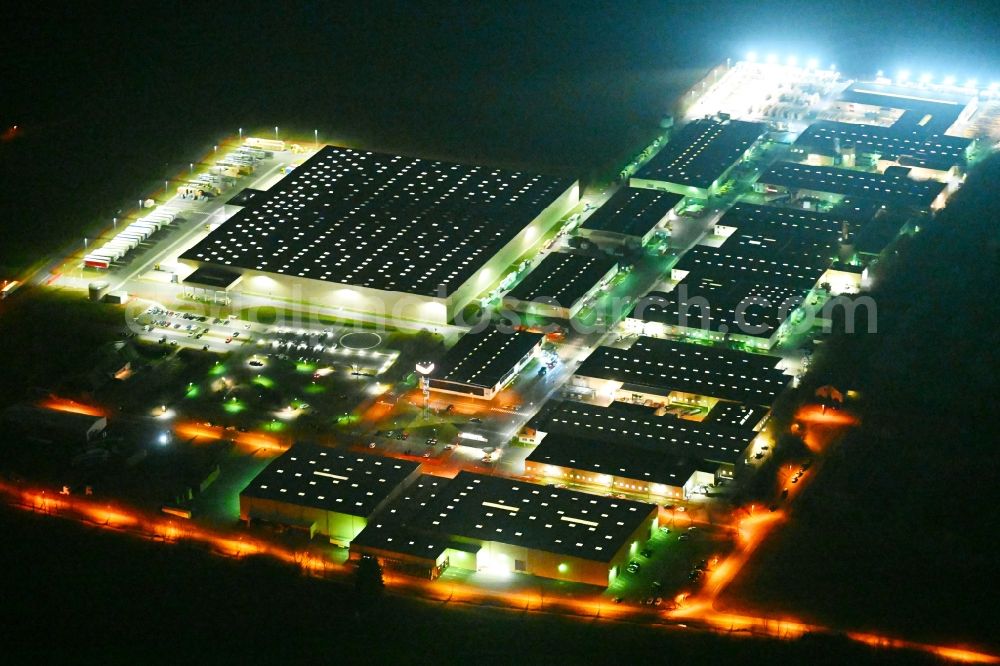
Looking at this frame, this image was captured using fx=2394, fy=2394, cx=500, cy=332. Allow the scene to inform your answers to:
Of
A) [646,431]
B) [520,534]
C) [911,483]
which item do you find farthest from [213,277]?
[911,483]

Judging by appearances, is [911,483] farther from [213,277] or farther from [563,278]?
[213,277]

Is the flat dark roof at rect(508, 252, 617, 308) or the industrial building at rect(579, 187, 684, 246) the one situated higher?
the industrial building at rect(579, 187, 684, 246)

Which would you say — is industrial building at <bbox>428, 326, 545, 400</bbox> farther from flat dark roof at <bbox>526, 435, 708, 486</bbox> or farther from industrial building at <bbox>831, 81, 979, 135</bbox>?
industrial building at <bbox>831, 81, 979, 135</bbox>

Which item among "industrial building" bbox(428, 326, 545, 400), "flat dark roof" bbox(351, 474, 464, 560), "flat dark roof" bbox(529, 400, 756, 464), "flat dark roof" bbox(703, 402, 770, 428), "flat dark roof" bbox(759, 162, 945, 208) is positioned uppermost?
"flat dark roof" bbox(759, 162, 945, 208)

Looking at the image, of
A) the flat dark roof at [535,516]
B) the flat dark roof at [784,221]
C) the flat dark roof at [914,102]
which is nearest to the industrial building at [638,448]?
the flat dark roof at [535,516]

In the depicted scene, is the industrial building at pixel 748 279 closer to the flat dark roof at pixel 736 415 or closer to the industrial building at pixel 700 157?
the industrial building at pixel 700 157

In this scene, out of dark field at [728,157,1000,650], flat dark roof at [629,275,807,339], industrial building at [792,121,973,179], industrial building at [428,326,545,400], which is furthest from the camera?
industrial building at [792,121,973,179]

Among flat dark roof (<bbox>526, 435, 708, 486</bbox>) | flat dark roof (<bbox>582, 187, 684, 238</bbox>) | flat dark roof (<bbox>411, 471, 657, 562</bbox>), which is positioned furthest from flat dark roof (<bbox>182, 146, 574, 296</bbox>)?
flat dark roof (<bbox>411, 471, 657, 562</bbox>)
